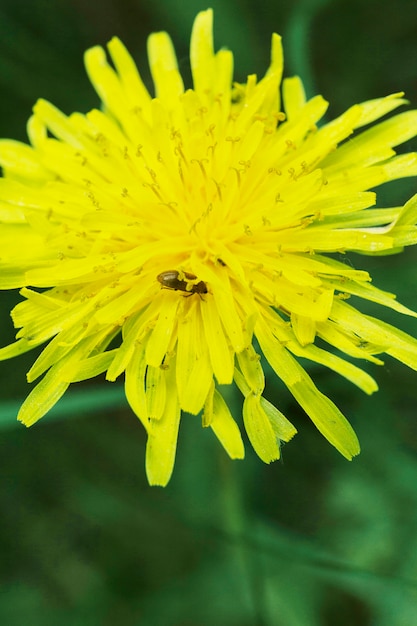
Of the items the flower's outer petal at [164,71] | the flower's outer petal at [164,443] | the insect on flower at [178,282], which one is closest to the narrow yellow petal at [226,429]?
the flower's outer petal at [164,443]

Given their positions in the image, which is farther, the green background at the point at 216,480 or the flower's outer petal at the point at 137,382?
the green background at the point at 216,480

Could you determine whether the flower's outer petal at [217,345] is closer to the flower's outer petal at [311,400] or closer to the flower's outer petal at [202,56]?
the flower's outer petal at [311,400]

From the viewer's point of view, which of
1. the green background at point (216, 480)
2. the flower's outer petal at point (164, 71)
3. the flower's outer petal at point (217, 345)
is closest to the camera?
the flower's outer petal at point (217, 345)

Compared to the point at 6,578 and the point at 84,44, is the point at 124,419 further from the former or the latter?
the point at 84,44

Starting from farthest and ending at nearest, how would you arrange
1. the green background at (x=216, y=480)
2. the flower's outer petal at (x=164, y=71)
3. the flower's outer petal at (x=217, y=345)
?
the green background at (x=216, y=480), the flower's outer petal at (x=164, y=71), the flower's outer petal at (x=217, y=345)

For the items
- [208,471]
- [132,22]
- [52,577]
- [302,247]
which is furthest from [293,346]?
[132,22]

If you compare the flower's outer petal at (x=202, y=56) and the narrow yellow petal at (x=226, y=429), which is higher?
the flower's outer petal at (x=202, y=56)

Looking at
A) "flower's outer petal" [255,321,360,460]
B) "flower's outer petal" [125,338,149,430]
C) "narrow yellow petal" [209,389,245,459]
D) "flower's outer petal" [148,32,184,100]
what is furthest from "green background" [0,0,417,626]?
"flower's outer petal" [255,321,360,460]
